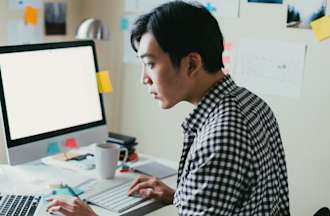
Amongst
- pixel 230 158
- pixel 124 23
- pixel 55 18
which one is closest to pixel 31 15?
pixel 55 18

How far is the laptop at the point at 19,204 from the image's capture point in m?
1.54

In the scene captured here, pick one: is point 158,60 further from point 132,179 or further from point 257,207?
point 132,179

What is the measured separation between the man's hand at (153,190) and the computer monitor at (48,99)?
0.37 m

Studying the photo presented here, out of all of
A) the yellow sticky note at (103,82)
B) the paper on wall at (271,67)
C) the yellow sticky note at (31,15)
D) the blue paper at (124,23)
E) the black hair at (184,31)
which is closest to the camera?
the black hair at (184,31)

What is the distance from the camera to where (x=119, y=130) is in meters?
3.11

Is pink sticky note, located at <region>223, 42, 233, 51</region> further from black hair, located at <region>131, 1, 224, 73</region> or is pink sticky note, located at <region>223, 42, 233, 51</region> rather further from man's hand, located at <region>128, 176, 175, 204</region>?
black hair, located at <region>131, 1, 224, 73</region>

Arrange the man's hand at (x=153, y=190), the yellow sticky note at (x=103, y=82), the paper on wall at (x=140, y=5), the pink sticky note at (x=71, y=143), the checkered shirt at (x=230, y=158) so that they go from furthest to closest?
the paper on wall at (x=140, y=5) → the yellow sticky note at (x=103, y=82) → the pink sticky note at (x=71, y=143) → the man's hand at (x=153, y=190) → the checkered shirt at (x=230, y=158)

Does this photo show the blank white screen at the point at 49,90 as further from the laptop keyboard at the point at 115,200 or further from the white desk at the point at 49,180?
the laptop keyboard at the point at 115,200

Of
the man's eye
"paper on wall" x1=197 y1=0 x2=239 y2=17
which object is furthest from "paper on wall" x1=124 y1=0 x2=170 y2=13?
the man's eye

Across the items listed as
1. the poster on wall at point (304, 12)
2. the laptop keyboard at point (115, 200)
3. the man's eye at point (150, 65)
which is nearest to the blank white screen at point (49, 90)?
the laptop keyboard at point (115, 200)

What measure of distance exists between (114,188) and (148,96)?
1.15m

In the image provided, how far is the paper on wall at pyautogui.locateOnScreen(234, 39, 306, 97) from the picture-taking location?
8.07 feet

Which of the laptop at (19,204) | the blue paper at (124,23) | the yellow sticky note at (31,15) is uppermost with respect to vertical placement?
the yellow sticky note at (31,15)

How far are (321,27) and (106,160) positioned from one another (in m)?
1.16
